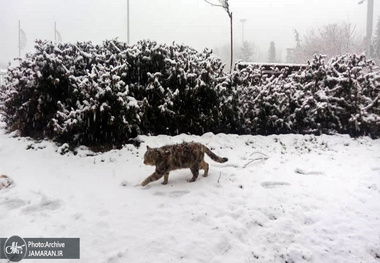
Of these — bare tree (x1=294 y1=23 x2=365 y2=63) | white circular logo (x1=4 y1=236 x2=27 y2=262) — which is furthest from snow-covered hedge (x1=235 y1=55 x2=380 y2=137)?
bare tree (x1=294 y1=23 x2=365 y2=63)

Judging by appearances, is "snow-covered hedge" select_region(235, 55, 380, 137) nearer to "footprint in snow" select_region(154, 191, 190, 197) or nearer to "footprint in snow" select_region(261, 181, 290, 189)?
"footprint in snow" select_region(261, 181, 290, 189)

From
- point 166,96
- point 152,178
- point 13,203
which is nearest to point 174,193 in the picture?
point 152,178

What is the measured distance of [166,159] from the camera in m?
4.35

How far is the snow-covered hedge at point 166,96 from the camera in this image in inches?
239

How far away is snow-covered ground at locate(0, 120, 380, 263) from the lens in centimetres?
298

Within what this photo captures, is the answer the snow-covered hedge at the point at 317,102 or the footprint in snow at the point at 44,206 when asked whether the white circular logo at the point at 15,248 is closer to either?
the footprint in snow at the point at 44,206

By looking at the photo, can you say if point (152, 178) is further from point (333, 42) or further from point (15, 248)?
point (333, 42)

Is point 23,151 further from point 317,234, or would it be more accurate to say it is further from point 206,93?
point 317,234

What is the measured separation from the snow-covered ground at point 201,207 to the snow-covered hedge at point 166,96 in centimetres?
82

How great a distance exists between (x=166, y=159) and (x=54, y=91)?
387cm

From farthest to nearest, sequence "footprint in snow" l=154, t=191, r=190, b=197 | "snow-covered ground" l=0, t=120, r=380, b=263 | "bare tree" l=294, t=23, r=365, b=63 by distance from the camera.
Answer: "bare tree" l=294, t=23, r=365, b=63, "footprint in snow" l=154, t=191, r=190, b=197, "snow-covered ground" l=0, t=120, r=380, b=263

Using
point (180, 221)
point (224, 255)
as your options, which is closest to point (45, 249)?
point (180, 221)

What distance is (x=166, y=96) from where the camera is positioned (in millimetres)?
6844

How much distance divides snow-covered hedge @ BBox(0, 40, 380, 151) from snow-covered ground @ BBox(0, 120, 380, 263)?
0.82 m
